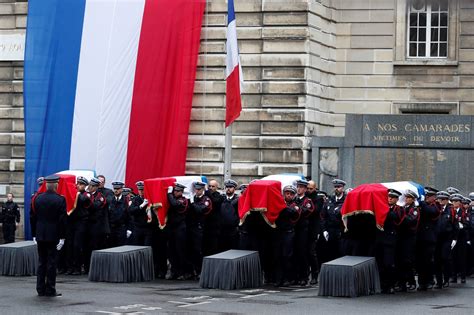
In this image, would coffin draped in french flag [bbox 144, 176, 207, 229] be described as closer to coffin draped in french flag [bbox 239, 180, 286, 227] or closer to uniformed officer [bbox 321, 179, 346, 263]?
coffin draped in french flag [bbox 239, 180, 286, 227]

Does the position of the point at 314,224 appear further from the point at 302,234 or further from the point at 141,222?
the point at 141,222

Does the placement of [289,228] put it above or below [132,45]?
below

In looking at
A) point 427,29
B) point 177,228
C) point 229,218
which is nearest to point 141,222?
point 177,228

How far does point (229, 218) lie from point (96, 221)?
249 centimetres

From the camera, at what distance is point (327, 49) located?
32438 mm

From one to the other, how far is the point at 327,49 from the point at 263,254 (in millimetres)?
11636

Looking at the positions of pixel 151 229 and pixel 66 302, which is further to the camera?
pixel 151 229

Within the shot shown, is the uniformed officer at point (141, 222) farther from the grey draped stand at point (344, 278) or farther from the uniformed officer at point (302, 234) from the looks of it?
the grey draped stand at point (344, 278)

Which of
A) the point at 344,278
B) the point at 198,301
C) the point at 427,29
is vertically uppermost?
the point at 427,29

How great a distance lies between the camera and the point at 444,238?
73.0 feet

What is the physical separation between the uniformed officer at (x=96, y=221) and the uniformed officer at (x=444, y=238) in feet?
19.8

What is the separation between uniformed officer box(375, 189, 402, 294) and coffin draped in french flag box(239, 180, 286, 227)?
1.81 m

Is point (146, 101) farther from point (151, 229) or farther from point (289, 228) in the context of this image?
point (289, 228)

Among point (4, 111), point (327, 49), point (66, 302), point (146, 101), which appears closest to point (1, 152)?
point (4, 111)
